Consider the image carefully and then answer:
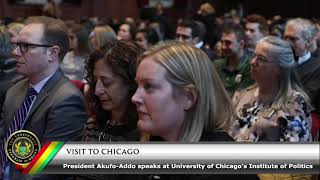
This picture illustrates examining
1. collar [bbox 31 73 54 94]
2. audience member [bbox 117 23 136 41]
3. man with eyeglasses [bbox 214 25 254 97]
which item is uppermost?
collar [bbox 31 73 54 94]

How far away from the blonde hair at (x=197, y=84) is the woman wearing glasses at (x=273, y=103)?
47.4 inches

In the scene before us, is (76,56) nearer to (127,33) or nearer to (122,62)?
(127,33)

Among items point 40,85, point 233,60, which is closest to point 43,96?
point 40,85

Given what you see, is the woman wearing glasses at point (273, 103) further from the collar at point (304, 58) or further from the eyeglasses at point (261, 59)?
the collar at point (304, 58)

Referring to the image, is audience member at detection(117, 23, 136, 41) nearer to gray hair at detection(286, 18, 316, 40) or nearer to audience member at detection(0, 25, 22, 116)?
gray hair at detection(286, 18, 316, 40)

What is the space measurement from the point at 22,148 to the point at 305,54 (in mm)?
3577

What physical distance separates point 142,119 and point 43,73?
1.11 meters

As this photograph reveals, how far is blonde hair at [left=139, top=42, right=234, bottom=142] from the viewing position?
1807 millimetres

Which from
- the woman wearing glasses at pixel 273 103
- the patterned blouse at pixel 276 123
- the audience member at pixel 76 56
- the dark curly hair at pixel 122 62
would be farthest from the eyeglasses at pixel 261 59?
the audience member at pixel 76 56

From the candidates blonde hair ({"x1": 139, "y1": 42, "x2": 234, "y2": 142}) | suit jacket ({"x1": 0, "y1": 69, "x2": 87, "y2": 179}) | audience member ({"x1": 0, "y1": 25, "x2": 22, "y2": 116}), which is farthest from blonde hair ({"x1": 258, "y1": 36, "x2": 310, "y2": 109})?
audience member ({"x1": 0, "y1": 25, "x2": 22, "y2": 116})

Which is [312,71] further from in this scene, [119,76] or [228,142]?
[228,142]

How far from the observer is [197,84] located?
5.94ft

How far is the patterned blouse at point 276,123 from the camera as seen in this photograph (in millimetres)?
2994

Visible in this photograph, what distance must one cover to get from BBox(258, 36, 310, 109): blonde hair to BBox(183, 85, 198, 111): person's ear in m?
1.41
